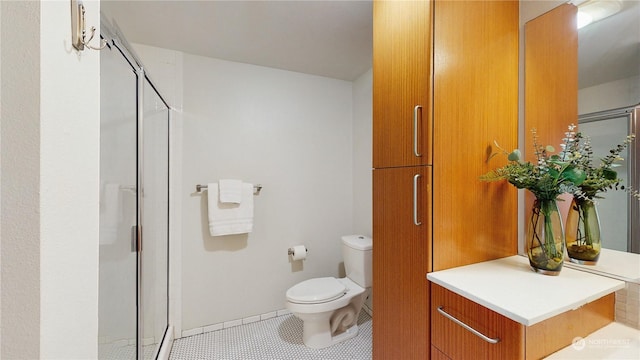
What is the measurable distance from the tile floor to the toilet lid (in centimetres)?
38

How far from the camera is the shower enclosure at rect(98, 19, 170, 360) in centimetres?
104

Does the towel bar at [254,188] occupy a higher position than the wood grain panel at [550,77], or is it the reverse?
the wood grain panel at [550,77]

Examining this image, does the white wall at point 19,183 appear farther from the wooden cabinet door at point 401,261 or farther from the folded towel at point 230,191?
the folded towel at point 230,191

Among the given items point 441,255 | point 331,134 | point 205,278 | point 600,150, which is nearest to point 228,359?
point 205,278

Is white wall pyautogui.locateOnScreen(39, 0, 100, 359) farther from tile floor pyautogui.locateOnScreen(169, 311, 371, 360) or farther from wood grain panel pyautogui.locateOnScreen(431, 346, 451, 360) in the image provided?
tile floor pyautogui.locateOnScreen(169, 311, 371, 360)

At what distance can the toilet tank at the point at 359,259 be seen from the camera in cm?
193

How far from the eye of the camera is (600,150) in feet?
3.45

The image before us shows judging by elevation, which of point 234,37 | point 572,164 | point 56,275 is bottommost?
point 56,275

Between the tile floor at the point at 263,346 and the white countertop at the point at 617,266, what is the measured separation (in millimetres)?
1339

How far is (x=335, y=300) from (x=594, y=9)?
199 centimetres

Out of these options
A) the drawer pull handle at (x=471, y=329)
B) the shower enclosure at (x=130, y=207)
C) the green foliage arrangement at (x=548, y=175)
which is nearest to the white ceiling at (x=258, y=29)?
the shower enclosure at (x=130, y=207)

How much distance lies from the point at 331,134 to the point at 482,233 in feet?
5.33

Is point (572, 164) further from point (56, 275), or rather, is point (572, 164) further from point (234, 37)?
point (234, 37)

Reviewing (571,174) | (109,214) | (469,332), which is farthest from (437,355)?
(109,214)
